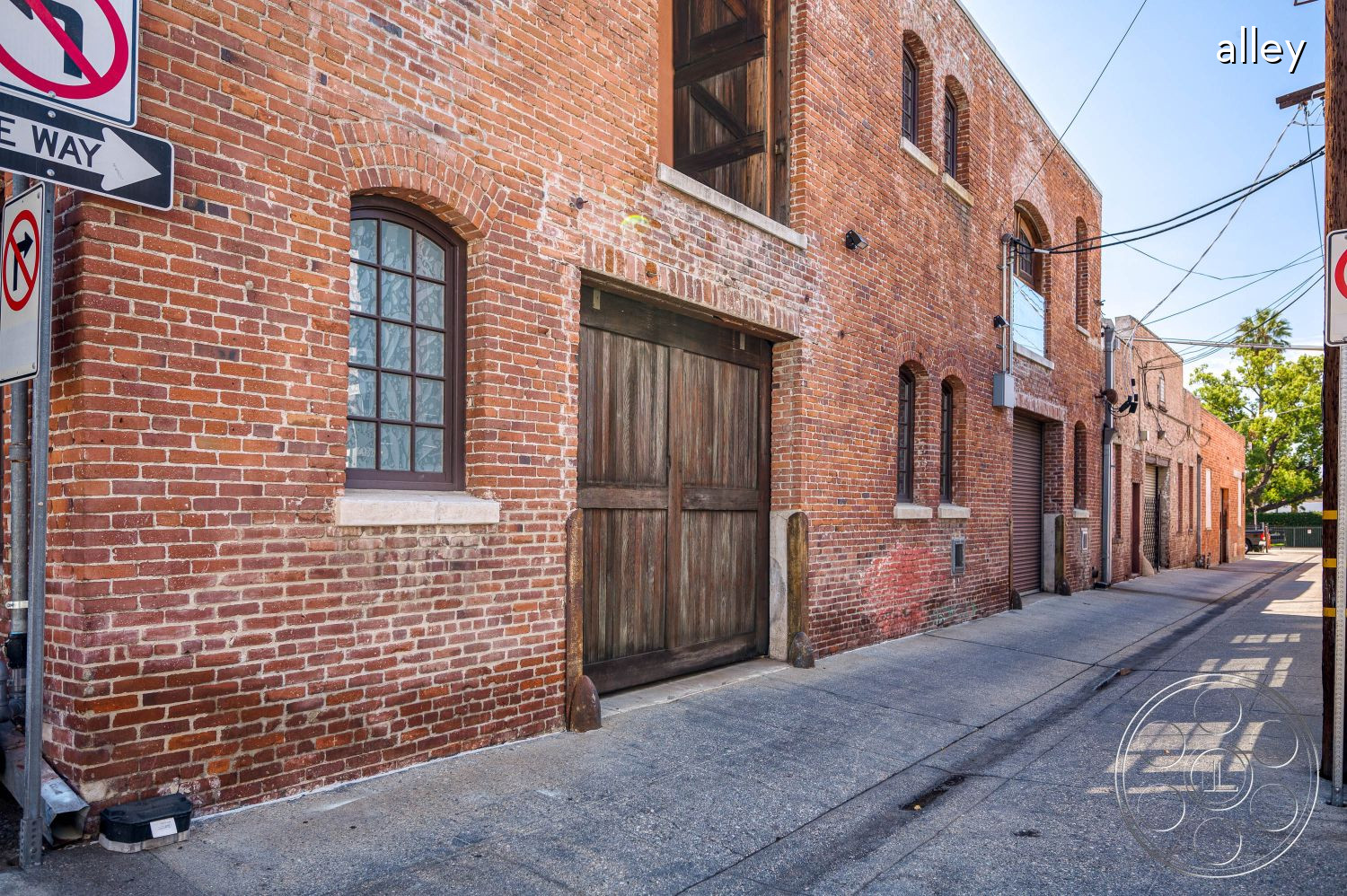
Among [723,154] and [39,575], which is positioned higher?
[723,154]

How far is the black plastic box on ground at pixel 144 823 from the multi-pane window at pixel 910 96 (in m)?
10.5

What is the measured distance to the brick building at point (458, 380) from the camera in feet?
13.1

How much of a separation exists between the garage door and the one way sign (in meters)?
12.9

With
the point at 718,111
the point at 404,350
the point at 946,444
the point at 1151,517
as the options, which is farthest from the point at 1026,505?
the point at 404,350

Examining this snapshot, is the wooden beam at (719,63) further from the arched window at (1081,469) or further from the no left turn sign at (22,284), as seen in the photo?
the arched window at (1081,469)

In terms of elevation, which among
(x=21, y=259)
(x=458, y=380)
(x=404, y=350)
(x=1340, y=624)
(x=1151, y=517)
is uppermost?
(x=21, y=259)

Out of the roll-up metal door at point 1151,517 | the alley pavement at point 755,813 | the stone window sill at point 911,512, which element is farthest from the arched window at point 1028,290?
the roll-up metal door at point 1151,517

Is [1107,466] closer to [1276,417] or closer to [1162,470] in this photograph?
[1162,470]

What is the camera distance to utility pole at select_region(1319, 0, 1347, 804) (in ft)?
17.3

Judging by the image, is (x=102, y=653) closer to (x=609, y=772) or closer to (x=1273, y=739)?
(x=609, y=772)

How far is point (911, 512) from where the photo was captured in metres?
10.5

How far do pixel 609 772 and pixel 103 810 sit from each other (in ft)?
8.23

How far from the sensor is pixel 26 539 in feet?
13.6

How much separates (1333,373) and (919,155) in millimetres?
6396
